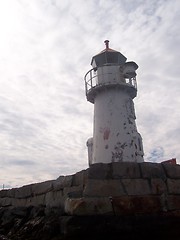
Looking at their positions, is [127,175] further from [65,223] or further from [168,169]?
[65,223]

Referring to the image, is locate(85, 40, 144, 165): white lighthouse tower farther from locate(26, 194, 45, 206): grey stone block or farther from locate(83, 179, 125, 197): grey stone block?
locate(83, 179, 125, 197): grey stone block

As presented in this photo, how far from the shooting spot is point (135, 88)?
12172mm

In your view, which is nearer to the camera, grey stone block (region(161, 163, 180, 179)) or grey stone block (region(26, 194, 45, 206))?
grey stone block (region(161, 163, 180, 179))

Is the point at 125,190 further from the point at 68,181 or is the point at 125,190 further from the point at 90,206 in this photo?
the point at 68,181

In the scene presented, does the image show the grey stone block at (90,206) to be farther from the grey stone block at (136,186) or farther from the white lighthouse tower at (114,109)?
the white lighthouse tower at (114,109)

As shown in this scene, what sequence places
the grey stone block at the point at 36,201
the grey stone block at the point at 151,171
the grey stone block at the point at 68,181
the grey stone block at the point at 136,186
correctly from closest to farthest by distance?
the grey stone block at the point at 136,186 < the grey stone block at the point at 151,171 < the grey stone block at the point at 68,181 < the grey stone block at the point at 36,201

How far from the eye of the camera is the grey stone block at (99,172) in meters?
6.18

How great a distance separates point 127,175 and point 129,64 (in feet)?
22.0

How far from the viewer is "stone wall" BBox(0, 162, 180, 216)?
19.1 ft

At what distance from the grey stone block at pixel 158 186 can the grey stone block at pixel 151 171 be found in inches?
3.7

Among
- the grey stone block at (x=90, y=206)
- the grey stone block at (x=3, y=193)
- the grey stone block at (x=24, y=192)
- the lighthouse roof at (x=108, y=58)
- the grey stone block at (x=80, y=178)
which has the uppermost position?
the lighthouse roof at (x=108, y=58)

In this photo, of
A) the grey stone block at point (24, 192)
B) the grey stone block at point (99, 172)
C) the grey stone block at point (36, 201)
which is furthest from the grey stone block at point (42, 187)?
the grey stone block at point (99, 172)

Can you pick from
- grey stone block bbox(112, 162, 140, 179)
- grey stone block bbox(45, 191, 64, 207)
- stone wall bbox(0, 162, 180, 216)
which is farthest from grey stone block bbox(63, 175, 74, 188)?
grey stone block bbox(112, 162, 140, 179)

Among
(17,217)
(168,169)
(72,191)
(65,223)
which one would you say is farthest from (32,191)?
(168,169)
